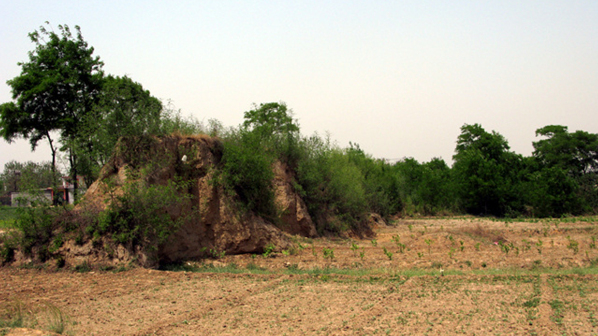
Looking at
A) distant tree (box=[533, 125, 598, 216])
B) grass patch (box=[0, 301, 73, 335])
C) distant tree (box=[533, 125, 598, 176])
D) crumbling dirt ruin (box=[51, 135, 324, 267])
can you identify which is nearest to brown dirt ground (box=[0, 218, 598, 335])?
grass patch (box=[0, 301, 73, 335])

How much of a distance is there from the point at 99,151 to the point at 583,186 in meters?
40.8

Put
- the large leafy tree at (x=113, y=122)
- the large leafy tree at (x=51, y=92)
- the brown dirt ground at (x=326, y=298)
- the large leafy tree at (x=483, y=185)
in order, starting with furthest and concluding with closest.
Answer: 1. the large leafy tree at (x=483, y=185)
2. the large leafy tree at (x=51, y=92)
3. the large leafy tree at (x=113, y=122)
4. the brown dirt ground at (x=326, y=298)

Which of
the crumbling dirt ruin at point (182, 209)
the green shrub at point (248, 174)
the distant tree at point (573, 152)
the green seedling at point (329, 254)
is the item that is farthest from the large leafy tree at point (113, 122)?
the distant tree at point (573, 152)

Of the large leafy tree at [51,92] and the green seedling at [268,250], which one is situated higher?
the large leafy tree at [51,92]

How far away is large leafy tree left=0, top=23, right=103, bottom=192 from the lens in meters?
23.5

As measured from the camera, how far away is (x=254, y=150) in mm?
17078

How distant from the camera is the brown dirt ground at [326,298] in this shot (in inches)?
276

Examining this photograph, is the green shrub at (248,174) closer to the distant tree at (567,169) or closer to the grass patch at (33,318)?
the grass patch at (33,318)

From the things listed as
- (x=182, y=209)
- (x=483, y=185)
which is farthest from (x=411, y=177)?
(x=182, y=209)

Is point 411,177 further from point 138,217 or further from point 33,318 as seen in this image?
point 33,318

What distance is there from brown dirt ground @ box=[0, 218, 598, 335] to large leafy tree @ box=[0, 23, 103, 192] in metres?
14.4

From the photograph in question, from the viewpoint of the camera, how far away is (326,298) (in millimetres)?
8930

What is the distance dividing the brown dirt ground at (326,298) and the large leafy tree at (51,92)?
14.4 meters

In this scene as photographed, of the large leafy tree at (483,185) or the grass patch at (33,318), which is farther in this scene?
the large leafy tree at (483,185)
